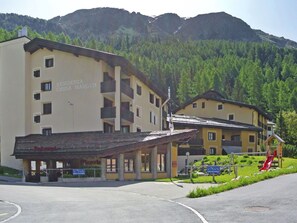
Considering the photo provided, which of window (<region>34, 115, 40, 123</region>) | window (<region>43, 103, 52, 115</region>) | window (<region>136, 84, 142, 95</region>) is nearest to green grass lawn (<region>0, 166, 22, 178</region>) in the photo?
window (<region>34, 115, 40, 123</region>)

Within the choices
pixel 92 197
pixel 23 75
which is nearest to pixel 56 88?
pixel 23 75

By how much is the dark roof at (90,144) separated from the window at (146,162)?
5.18 ft

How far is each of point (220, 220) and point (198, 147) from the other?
4787 centimetres

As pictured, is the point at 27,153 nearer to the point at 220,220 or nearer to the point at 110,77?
the point at 110,77

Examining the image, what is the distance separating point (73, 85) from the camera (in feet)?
148

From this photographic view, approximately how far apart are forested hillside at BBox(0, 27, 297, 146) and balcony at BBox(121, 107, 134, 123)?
165 ft

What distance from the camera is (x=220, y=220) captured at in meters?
12.6

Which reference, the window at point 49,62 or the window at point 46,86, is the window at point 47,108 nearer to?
the window at point 46,86

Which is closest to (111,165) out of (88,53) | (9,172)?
(88,53)

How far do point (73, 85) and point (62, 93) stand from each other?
5.02 ft

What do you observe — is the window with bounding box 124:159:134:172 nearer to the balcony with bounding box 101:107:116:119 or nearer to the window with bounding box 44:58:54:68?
the balcony with bounding box 101:107:116:119

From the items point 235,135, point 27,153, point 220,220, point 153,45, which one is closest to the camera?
point 220,220

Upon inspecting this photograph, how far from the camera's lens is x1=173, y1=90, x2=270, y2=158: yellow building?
63.0 metres

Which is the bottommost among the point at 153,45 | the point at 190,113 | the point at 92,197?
the point at 92,197
